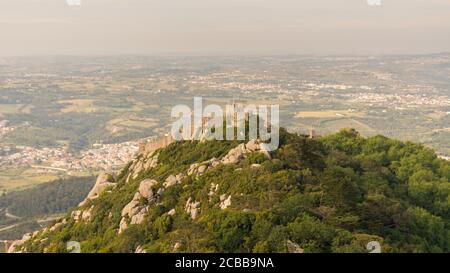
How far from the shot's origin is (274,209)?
18953 millimetres

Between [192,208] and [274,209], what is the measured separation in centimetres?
483

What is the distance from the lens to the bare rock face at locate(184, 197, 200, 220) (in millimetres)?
22219

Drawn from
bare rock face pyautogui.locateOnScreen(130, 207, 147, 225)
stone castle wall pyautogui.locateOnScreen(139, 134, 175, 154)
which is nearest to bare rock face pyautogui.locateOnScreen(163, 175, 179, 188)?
bare rock face pyautogui.locateOnScreen(130, 207, 147, 225)

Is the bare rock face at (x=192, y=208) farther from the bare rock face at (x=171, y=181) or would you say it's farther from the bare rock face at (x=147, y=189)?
the bare rock face at (x=147, y=189)

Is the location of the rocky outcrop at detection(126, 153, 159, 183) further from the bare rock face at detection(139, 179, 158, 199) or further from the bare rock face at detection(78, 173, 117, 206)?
the bare rock face at detection(139, 179, 158, 199)

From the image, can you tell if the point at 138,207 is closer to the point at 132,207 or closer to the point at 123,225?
the point at 132,207

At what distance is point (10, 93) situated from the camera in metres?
167

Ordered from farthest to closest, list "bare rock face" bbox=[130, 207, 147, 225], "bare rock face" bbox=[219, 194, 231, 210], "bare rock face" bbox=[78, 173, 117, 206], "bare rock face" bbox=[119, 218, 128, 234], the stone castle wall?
the stone castle wall → "bare rock face" bbox=[78, 173, 117, 206] → "bare rock face" bbox=[119, 218, 128, 234] → "bare rock face" bbox=[130, 207, 147, 225] → "bare rock face" bbox=[219, 194, 231, 210]

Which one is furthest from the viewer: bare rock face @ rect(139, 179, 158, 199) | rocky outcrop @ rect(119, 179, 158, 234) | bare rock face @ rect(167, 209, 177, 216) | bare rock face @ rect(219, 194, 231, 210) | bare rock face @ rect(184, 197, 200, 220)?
bare rock face @ rect(139, 179, 158, 199)

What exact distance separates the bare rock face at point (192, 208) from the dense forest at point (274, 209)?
6 centimetres

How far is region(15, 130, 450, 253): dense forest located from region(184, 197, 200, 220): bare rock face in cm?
6

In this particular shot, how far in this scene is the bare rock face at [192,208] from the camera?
22.2m

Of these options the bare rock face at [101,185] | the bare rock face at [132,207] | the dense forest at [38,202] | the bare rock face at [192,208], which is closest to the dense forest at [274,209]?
the bare rock face at [192,208]
